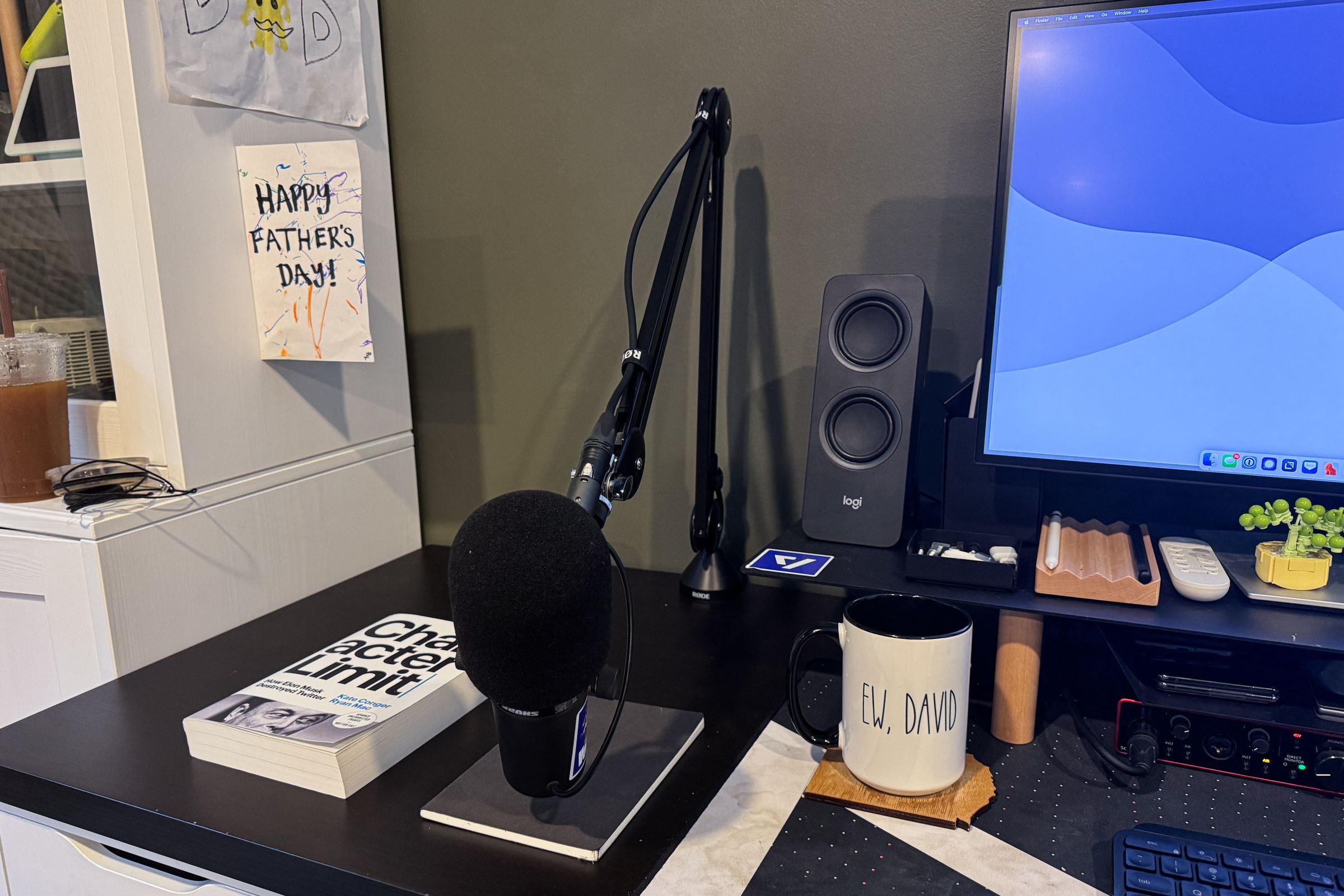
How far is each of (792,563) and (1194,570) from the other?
318mm

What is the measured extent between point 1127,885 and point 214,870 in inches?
23.0

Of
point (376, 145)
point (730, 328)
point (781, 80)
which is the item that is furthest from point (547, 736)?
point (376, 145)

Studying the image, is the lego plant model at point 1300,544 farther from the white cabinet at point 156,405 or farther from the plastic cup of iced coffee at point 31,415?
the plastic cup of iced coffee at point 31,415

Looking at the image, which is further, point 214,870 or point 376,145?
point 376,145

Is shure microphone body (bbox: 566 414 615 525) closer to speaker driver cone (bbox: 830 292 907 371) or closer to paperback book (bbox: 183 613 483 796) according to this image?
paperback book (bbox: 183 613 483 796)

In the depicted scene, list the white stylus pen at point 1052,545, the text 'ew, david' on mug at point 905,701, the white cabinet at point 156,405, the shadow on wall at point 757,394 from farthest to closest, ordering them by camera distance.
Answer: the shadow on wall at point 757,394
the white cabinet at point 156,405
the white stylus pen at point 1052,545
the text 'ew, david' on mug at point 905,701

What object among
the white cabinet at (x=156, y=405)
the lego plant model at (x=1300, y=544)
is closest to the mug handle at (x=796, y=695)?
the lego plant model at (x=1300, y=544)

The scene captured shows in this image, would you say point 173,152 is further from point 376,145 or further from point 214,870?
point 214,870

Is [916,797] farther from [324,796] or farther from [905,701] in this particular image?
[324,796]

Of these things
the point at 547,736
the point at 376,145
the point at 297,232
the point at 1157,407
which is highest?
the point at 376,145

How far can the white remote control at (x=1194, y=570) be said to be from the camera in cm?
69

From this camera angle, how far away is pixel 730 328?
3.39ft

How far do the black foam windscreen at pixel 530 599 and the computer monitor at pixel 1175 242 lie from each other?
43 centimetres

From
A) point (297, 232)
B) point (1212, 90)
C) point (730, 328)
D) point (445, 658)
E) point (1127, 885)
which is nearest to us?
point (1127, 885)
